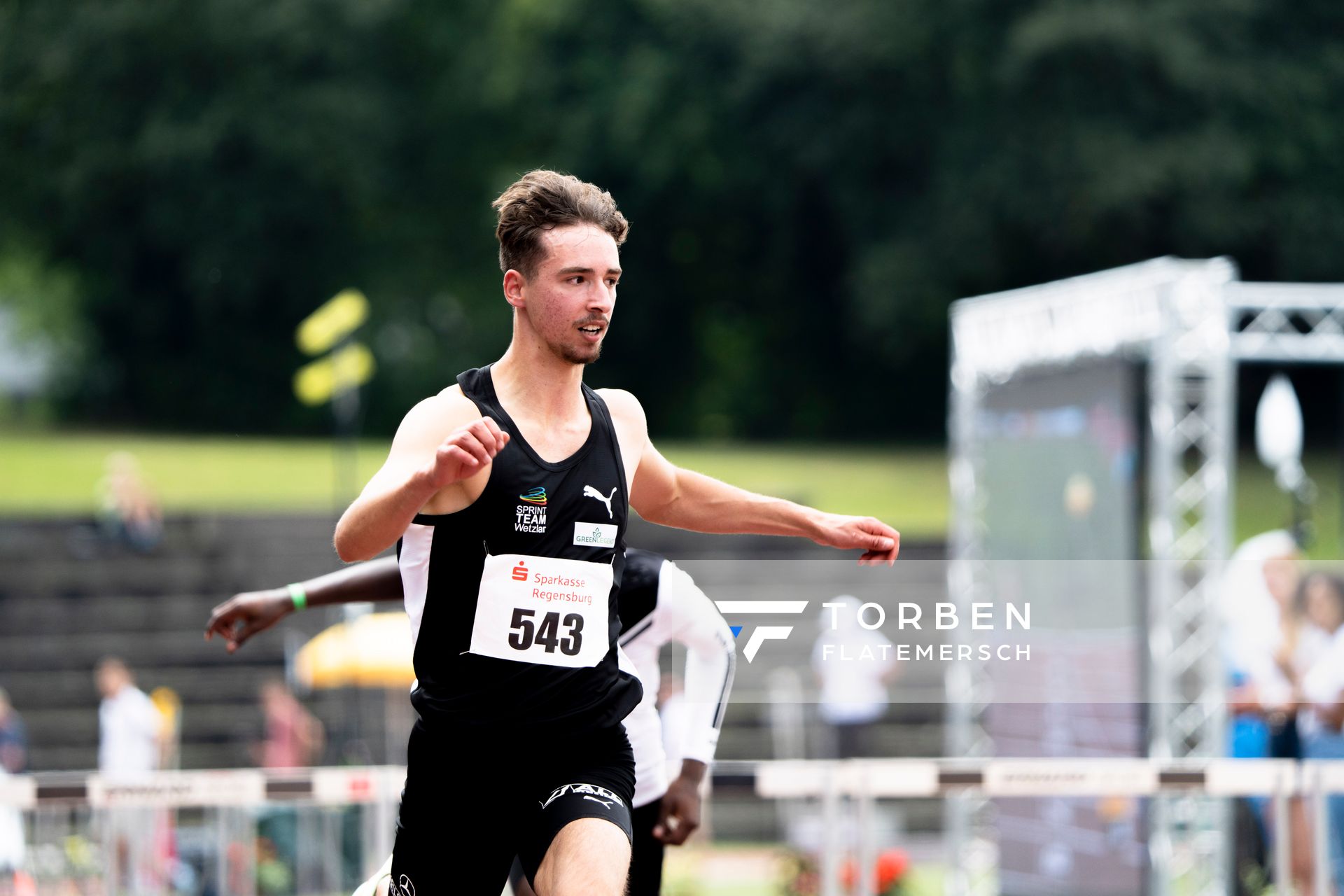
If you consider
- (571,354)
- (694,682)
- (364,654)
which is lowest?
(694,682)

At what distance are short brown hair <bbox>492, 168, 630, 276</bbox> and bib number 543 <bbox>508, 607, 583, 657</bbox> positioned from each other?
76cm

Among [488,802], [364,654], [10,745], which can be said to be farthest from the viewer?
[364,654]

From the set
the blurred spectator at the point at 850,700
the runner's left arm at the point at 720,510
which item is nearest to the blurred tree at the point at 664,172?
the blurred spectator at the point at 850,700

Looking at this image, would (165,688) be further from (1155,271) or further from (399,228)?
(399,228)

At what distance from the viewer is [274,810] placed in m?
12.8

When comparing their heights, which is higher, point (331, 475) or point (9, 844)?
→ point (331, 475)

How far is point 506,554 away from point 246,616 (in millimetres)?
1598

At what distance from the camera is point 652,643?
5.32m

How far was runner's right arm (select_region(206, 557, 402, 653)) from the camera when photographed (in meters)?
5.20

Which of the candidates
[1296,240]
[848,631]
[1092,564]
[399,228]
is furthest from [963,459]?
[399,228]

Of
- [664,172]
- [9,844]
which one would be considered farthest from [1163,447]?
[664,172]

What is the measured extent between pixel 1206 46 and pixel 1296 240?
13.9 feet

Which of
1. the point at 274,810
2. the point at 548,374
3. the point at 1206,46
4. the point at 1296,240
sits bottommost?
the point at 274,810

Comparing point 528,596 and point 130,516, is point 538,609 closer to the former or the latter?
point 528,596
